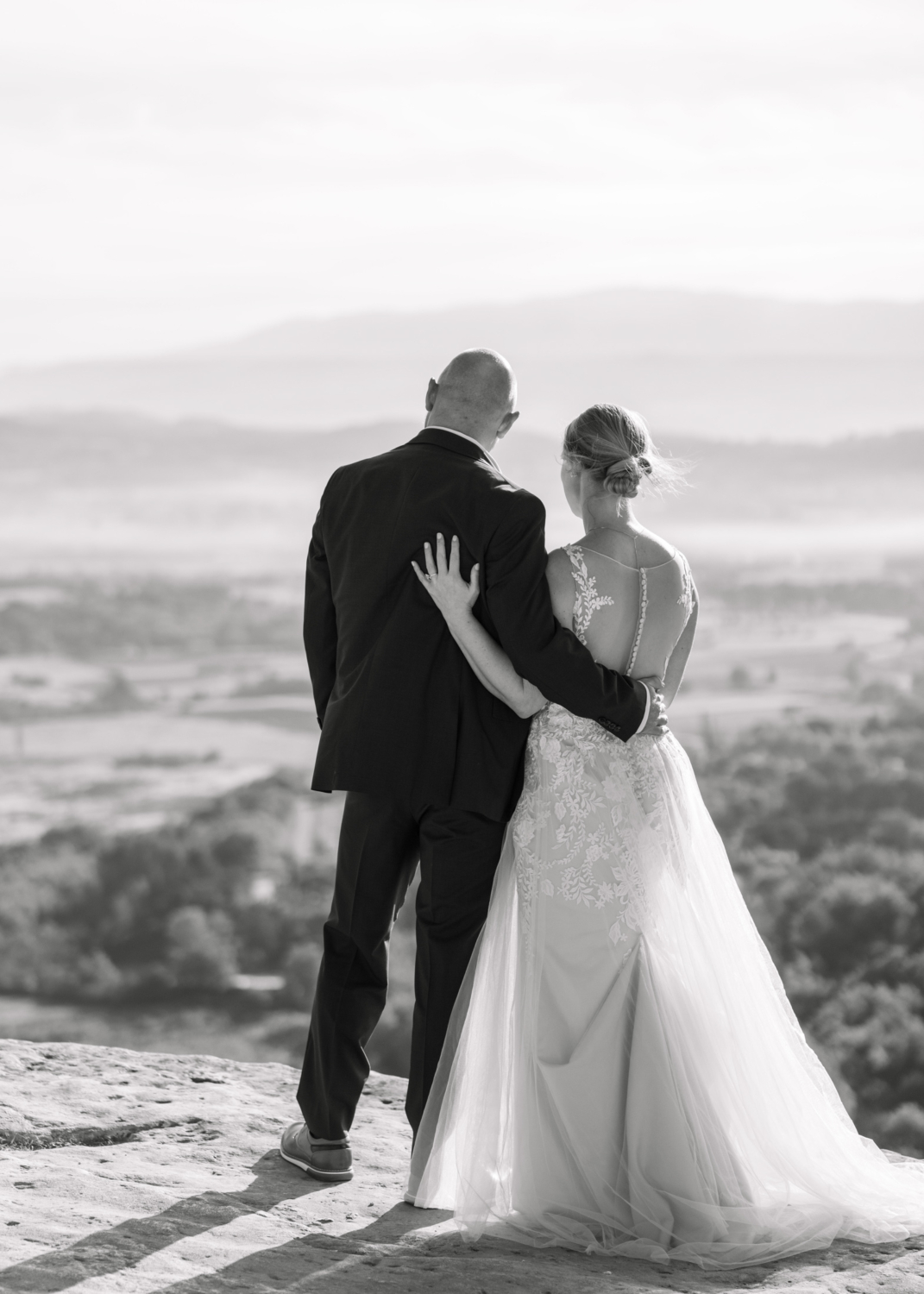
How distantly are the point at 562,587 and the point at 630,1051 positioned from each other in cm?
117

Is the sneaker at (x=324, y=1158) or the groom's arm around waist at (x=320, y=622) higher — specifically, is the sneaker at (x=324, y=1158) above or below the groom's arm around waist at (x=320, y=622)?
below

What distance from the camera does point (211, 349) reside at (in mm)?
161375

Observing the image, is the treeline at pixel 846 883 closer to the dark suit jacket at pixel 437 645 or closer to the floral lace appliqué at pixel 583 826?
the floral lace appliqué at pixel 583 826

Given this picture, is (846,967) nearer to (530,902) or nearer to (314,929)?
(314,929)

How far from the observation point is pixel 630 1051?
134 inches

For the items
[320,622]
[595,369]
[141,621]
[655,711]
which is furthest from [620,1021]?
[595,369]

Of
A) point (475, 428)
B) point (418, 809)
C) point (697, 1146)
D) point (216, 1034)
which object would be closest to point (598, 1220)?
point (697, 1146)

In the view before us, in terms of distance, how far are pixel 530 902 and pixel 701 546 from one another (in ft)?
304

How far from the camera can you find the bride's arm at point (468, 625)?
338 cm

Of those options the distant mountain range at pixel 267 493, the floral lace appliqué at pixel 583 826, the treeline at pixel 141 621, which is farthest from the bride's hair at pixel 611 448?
the treeline at pixel 141 621

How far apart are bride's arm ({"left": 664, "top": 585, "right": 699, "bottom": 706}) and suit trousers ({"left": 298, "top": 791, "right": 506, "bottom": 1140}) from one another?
24.2 inches

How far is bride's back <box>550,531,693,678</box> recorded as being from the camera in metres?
3.48

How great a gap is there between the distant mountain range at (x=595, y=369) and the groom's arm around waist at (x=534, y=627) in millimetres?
103066

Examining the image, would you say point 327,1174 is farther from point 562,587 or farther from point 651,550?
point 651,550
